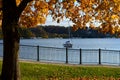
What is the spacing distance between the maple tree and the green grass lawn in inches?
154

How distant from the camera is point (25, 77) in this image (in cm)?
2131

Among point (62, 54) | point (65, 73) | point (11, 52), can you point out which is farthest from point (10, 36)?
point (62, 54)

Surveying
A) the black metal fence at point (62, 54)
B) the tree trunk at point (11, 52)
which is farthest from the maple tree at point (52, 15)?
the black metal fence at point (62, 54)

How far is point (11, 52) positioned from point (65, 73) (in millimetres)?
7343

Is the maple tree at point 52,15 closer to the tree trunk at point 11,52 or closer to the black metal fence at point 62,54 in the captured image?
the tree trunk at point 11,52

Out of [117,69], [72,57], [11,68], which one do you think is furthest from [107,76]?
[72,57]

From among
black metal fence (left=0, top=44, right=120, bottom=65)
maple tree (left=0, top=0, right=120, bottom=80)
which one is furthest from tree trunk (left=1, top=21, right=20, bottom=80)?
black metal fence (left=0, top=44, right=120, bottom=65)

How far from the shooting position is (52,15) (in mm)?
18953

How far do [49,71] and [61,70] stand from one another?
911 mm

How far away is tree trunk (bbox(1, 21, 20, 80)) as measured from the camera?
1681cm

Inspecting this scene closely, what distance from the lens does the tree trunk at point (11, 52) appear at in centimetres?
1681

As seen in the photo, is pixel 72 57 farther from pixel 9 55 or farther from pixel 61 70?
pixel 9 55

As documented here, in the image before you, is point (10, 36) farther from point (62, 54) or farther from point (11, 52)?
point (62, 54)

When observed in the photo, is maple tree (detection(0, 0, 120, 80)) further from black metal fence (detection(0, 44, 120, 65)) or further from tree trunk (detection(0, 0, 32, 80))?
black metal fence (detection(0, 44, 120, 65))
